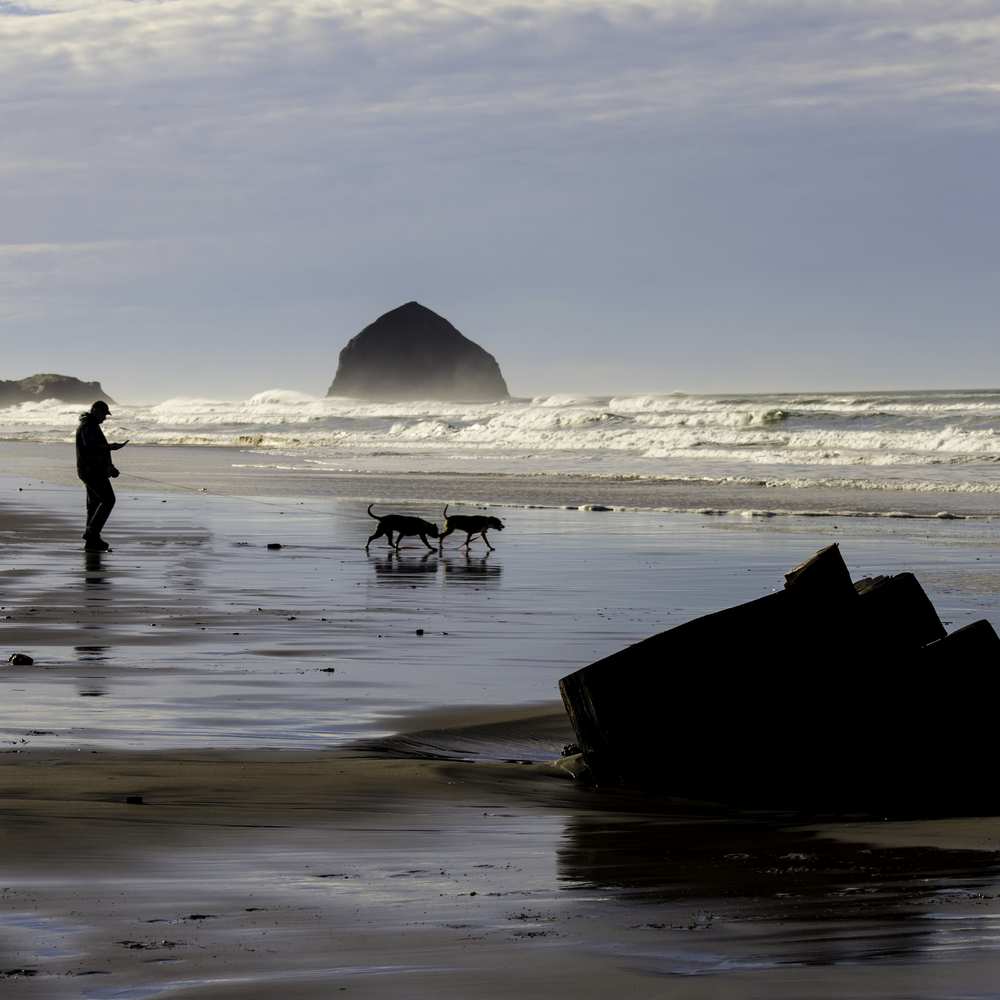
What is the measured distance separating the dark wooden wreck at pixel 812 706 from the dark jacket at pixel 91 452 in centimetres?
1117

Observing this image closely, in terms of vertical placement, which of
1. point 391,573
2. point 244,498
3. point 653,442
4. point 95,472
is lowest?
point 391,573

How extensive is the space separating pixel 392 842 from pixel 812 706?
5.84 ft

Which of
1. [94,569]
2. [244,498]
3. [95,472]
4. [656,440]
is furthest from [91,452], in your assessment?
[656,440]

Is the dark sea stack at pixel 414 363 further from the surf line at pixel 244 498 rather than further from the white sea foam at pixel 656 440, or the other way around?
the surf line at pixel 244 498

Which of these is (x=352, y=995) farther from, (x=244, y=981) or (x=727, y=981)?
(x=727, y=981)

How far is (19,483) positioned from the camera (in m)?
26.8

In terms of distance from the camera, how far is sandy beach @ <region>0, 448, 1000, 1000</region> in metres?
2.59

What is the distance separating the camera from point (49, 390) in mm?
177125

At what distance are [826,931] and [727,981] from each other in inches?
18.9

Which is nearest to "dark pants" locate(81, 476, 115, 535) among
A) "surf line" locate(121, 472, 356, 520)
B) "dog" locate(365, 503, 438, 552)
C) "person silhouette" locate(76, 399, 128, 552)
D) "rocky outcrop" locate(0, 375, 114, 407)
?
Answer: "person silhouette" locate(76, 399, 128, 552)

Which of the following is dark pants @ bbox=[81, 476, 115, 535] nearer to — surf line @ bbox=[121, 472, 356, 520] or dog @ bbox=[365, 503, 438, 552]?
dog @ bbox=[365, 503, 438, 552]

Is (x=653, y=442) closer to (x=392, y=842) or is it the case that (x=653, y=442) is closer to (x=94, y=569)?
(x=94, y=569)

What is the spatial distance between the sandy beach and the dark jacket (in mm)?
4834

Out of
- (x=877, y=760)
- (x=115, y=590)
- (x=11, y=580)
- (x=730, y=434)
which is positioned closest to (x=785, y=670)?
(x=877, y=760)
